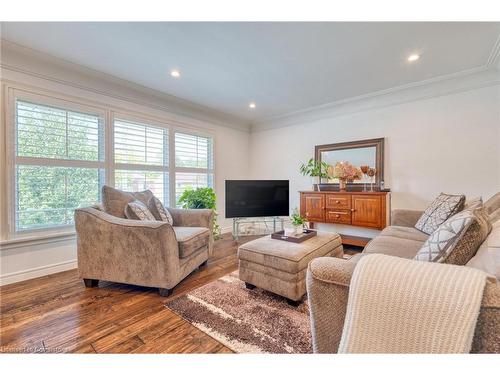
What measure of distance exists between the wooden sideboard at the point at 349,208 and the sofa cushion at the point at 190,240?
5.78 feet

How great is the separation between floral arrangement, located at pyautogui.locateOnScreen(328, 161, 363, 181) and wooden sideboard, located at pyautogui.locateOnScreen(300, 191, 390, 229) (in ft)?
0.91

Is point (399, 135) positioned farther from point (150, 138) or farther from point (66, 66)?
point (66, 66)

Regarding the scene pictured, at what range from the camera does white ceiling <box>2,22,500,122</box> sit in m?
1.87

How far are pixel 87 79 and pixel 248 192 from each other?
2.60 metres

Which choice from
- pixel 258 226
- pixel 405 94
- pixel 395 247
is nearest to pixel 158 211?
pixel 258 226

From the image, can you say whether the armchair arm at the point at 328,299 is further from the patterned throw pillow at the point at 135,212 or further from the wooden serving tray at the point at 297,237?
the patterned throw pillow at the point at 135,212

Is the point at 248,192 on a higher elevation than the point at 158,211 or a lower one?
higher

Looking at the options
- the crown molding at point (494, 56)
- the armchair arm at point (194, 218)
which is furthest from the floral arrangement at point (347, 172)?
the armchair arm at point (194, 218)

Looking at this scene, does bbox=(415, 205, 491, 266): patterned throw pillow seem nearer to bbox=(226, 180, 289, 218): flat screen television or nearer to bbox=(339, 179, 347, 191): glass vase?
bbox=(339, 179, 347, 191): glass vase

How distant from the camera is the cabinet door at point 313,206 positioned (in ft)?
11.1

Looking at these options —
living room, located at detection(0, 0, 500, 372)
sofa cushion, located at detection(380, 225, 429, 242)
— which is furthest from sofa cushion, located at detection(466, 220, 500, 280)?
sofa cushion, located at detection(380, 225, 429, 242)

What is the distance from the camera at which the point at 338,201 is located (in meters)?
3.22

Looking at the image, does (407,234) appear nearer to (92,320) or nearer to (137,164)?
(92,320)
